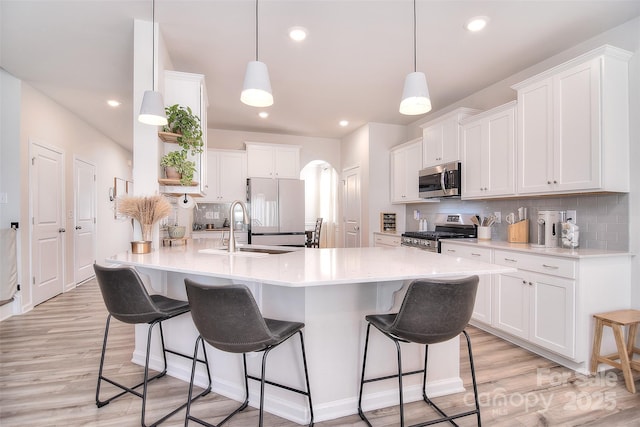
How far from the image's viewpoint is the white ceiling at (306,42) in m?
2.40

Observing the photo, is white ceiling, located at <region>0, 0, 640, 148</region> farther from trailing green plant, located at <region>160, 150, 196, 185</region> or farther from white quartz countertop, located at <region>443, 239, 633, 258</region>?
white quartz countertop, located at <region>443, 239, 633, 258</region>

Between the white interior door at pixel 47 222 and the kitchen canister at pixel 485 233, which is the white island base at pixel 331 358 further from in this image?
the white interior door at pixel 47 222

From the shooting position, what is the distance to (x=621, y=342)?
2.11m

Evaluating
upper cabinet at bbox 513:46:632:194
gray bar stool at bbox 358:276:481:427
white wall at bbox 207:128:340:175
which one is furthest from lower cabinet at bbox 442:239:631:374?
white wall at bbox 207:128:340:175

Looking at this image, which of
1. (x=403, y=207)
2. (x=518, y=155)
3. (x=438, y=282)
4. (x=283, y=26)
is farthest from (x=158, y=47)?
(x=403, y=207)

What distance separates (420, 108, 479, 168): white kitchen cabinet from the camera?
3809 mm

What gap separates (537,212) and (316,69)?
270 cm

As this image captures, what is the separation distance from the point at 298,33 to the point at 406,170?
2.82m

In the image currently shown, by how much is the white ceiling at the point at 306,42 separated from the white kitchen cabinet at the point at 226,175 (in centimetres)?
139

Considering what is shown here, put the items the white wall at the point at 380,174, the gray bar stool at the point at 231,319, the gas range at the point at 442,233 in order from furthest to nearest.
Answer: the white wall at the point at 380,174
the gas range at the point at 442,233
the gray bar stool at the point at 231,319

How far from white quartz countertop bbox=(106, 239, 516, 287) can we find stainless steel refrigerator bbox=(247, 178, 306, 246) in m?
3.00

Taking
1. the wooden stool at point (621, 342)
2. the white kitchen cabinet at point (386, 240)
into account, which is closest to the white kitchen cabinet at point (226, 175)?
the white kitchen cabinet at point (386, 240)

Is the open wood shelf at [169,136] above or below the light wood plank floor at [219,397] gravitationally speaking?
above

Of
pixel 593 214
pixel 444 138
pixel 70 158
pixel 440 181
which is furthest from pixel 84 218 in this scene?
pixel 593 214
